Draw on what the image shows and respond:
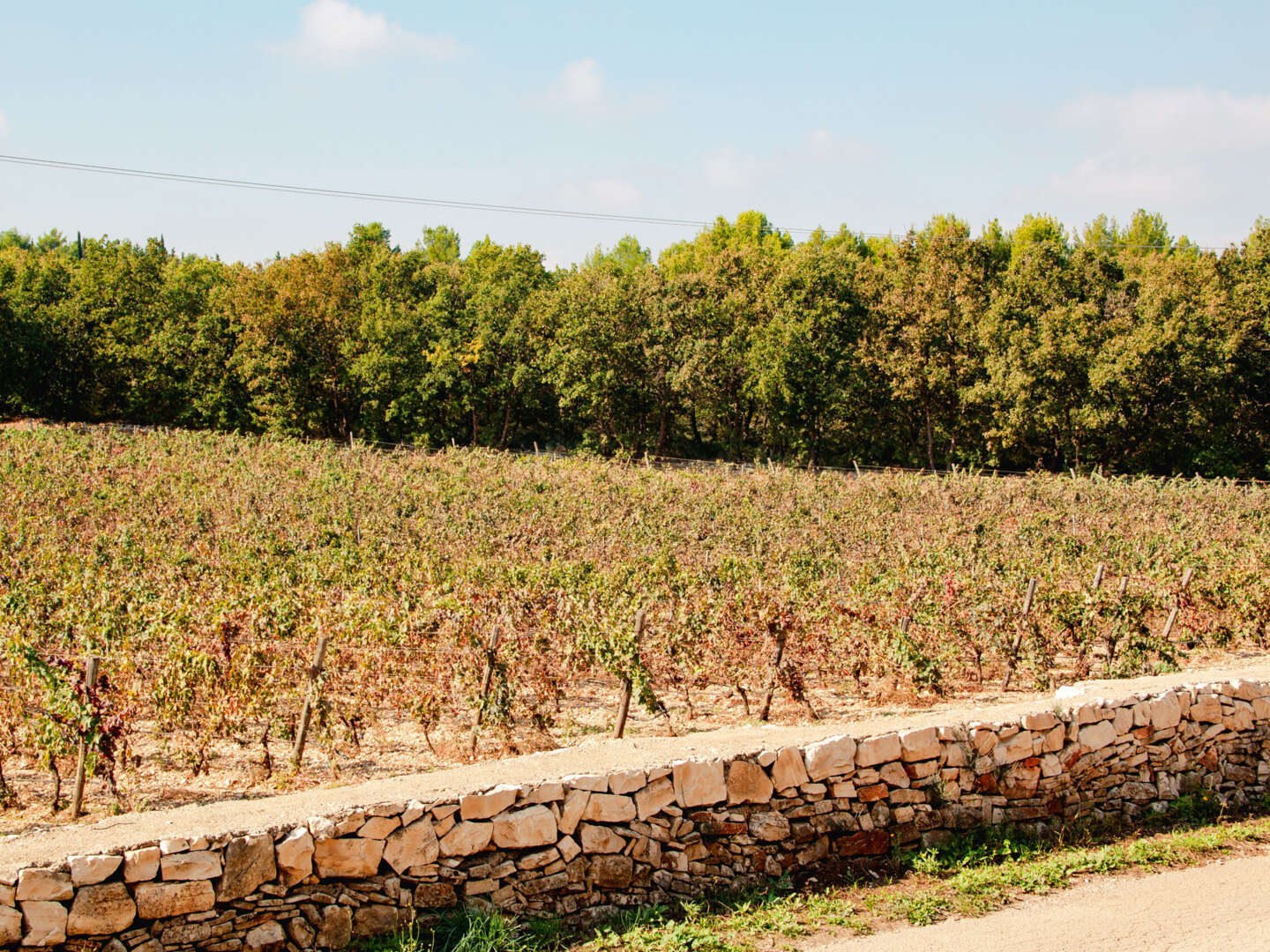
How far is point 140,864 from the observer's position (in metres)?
4.59

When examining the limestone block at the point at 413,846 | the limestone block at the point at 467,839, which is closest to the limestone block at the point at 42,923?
the limestone block at the point at 413,846

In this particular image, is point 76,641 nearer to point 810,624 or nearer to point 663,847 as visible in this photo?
point 663,847

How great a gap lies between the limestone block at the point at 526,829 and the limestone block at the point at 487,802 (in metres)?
0.06

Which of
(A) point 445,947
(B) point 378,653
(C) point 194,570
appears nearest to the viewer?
(A) point 445,947

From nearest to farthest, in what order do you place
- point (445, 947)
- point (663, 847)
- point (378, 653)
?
point (445, 947), point (663, 847), point (378, 653)

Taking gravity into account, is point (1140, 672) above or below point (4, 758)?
above

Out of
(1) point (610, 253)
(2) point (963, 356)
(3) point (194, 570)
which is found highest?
(1) point (610, 253)

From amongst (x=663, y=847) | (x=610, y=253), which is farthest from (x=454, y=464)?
(x=610, y=253)

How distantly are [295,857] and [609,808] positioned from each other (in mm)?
1736

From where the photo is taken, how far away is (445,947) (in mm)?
5004

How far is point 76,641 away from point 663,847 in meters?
6.27

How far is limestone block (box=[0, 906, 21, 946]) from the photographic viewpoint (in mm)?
4320

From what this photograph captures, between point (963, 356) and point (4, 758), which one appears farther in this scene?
point (963, 356)

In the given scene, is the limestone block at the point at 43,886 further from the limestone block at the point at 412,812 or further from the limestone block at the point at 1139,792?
the limestone block at the point at 1139,792
